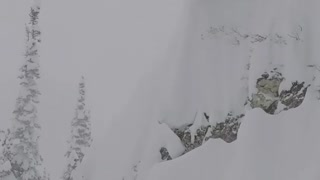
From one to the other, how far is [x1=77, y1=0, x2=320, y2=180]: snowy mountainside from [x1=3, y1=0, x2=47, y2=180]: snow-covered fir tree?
607cm

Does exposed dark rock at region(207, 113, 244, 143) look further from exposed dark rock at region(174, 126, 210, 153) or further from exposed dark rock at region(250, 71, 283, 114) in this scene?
exposed dark rock at region(250, 71, 283, 114)

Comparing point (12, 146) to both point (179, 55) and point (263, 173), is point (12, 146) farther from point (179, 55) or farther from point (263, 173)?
point (263, 173)

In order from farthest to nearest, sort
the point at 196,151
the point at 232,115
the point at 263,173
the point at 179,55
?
1. the point at 179,55
2. the point at 232,115
3. the point at 196,151
4. the point at 263,173

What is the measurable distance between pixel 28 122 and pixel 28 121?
5 cm

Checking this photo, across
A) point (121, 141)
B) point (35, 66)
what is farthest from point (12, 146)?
point (121, 141)

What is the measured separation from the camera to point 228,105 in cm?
1484

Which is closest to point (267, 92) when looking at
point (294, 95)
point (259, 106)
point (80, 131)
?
point (259, 106)

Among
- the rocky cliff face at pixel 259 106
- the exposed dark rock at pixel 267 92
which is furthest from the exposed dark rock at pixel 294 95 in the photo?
the exposed dark rock at pixel 267 92

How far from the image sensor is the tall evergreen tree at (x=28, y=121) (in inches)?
923

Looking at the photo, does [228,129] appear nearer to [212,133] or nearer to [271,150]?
[212,133]

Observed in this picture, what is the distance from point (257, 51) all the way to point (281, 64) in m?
0.72

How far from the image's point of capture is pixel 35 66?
24.8 m

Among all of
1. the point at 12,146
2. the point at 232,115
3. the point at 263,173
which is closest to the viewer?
the point at 263,173

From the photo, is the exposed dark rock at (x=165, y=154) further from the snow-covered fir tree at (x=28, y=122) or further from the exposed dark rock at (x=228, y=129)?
the snow-covered fir tree at (x=28, y=122)
